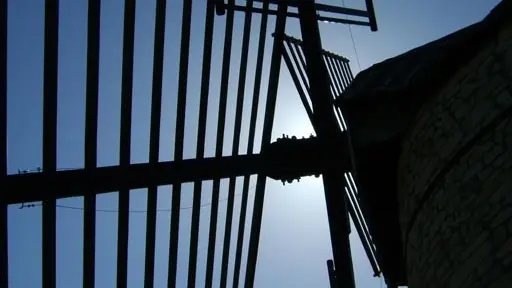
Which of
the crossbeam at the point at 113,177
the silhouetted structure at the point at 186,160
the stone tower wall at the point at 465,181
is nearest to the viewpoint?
the stone tower wall at the point at 465,181

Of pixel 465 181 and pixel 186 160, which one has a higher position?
pixel 186 160

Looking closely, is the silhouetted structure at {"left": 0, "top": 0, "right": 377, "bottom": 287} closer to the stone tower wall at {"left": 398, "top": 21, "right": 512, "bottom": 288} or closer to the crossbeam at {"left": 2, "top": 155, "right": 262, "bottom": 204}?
the crossbeam at {"left": 2, "top": 155, "right": 262, "bottom": 204}

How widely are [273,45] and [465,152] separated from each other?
387 cm

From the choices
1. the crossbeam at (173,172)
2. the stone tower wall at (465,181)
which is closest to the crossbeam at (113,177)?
the crossbeam at (173,172)

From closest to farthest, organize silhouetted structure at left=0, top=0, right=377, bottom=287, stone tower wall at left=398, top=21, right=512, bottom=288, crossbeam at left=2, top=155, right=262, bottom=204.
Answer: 1. stone tower wall at left=398, top=21, right=512, bottom=288
2. silhouetted structure at left=0, top=0, right=377, bottom=287
3. crossbeam at left=2, top=155, right=262, bottom=204

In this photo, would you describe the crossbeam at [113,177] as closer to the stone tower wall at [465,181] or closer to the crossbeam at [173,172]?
the crossbeam at [173,172]

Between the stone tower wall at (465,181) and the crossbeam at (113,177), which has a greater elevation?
the crossbeam at (113,177)

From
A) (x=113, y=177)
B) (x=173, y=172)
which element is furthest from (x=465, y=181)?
(x=113, y=177)

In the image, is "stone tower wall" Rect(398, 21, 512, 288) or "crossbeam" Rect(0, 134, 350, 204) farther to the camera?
"crossbeam" Rect(0, 134, 350, 204)

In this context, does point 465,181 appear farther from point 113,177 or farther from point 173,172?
point 113,177

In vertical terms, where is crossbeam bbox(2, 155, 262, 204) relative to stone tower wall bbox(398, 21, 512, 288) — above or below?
above

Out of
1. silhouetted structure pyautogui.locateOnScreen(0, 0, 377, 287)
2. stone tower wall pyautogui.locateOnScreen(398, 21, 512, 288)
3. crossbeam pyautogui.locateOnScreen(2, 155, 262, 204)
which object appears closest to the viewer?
stone tower wall pyautogui.locateOnScreen(398, 21, 512, 288)

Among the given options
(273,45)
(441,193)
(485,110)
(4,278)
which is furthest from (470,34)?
(4,278)

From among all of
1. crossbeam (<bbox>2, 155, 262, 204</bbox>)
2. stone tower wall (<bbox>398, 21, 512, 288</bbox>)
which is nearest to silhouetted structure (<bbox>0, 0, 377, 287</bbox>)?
crossbeam (<bbox>2, 155, 262, 204</bbox>)
